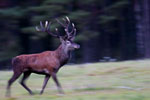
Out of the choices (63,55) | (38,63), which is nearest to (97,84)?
(63,55)

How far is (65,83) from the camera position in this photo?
15211 mm

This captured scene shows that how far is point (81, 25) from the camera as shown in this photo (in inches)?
1166

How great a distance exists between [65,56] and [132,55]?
25.0m

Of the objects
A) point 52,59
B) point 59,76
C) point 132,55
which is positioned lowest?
point 132,55

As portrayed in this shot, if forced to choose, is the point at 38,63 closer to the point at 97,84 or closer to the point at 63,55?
the point at 63,55

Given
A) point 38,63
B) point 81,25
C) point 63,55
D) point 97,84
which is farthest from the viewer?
point 81,25

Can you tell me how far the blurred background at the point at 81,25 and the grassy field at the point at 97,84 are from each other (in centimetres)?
798

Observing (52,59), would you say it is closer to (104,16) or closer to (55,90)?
(55,90)

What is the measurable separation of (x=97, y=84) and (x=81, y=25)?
50.6ft

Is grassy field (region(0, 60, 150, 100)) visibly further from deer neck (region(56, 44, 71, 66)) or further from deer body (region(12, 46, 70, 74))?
deer neck (region(56, 44, 71, 66))

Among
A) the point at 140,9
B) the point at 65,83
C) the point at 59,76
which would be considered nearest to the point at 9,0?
the point at 140,9

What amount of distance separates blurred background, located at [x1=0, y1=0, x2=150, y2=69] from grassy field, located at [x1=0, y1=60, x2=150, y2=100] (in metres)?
7.98

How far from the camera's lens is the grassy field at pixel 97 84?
460 inches

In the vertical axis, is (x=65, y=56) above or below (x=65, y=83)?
above
